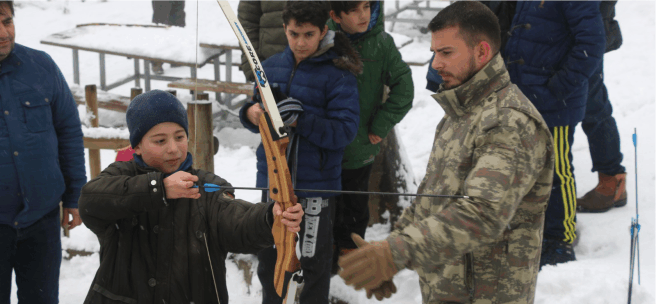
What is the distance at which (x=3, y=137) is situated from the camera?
2555mm

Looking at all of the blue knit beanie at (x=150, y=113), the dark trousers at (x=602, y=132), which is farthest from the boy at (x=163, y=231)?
the dark trousers at (x=602, y=132)

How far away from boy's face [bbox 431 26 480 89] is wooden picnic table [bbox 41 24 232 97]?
5932 mm

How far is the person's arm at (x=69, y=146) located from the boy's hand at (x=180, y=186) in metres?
1.15

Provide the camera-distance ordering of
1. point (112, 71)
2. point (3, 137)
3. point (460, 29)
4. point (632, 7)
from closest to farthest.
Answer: point (460, 29), point (3, 137), point (632, 7), point (112, 71)

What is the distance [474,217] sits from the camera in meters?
1.73

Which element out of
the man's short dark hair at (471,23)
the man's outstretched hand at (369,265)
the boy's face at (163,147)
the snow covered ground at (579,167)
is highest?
the man's short dark hair at (471,23)

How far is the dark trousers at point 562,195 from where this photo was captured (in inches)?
153

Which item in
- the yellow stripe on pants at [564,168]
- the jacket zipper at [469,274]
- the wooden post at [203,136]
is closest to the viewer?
the jacket zipper at [469,274]

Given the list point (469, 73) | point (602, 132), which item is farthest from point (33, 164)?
point (602, 132)

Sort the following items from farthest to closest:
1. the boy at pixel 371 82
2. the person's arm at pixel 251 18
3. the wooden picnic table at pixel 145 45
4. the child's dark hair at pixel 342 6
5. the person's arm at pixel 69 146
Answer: the wooden picnic table at pixel 145 45 < the person's arm at pixel 251 18 < the boy at pixel 371 82 < the child's dark hair at pixel 342 6 < the person's arm at pixel 69 146

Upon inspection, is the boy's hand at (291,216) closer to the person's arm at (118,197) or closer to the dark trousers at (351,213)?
the person's arm at (118,197)

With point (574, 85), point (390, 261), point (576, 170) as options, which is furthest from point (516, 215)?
point (576, 170)

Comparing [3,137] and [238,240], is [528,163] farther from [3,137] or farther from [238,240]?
[3,137]

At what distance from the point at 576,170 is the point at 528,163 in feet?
14.2
